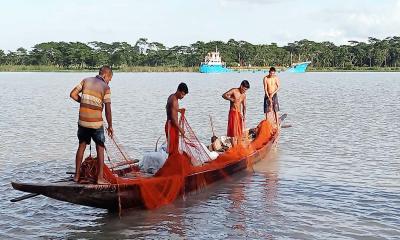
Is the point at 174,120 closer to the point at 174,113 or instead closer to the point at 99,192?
the point at 174,113

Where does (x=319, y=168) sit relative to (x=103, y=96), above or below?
below

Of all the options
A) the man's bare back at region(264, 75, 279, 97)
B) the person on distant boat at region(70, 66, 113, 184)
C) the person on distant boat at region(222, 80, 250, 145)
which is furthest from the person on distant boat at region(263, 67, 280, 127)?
the person on distant boat at region(70, 66, 113, 184)

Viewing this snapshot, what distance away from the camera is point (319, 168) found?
13.2 m

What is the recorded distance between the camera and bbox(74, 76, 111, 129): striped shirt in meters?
8.55

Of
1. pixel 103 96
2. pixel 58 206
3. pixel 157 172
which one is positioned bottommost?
pixel 58 206

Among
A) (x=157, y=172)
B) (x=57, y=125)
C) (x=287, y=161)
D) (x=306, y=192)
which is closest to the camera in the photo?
(x=157, y=172)

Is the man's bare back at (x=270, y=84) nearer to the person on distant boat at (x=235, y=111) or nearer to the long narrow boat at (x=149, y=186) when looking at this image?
the person on distant boat at (x=235, y=111)

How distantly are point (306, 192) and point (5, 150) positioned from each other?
29.4ft

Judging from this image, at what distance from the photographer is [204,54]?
12525cm

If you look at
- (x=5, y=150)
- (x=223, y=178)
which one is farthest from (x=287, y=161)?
(x=5, y=150)

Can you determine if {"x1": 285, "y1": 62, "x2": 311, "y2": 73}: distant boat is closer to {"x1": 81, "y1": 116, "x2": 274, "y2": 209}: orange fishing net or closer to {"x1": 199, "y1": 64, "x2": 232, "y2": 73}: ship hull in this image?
{"x1": 199, "y1": 64, "x2": 232, "y2": 73}: ship hull

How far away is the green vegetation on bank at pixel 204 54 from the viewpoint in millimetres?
116688

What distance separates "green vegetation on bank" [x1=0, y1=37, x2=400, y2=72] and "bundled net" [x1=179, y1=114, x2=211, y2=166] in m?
103

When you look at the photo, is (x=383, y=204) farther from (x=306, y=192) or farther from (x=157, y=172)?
(x=157, y=172)
